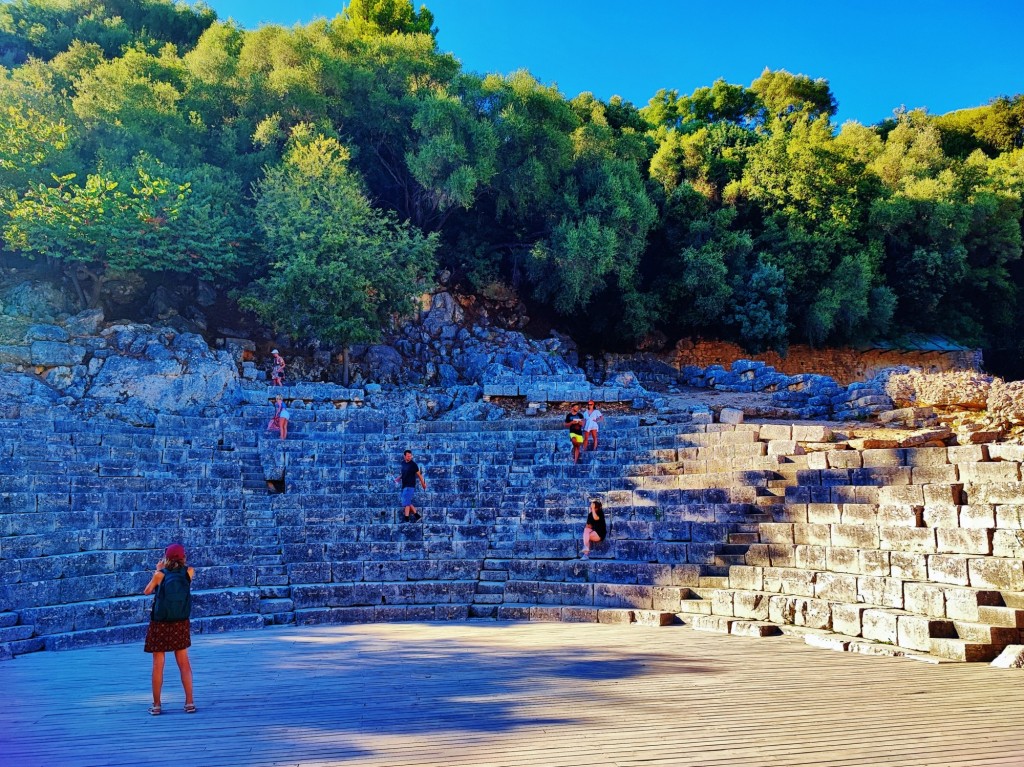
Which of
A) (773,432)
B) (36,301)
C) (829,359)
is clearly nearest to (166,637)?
(773,432)

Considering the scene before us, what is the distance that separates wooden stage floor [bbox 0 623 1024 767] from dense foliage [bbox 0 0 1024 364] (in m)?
15.3

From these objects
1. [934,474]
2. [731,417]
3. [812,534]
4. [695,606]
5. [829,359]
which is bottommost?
[695,606]

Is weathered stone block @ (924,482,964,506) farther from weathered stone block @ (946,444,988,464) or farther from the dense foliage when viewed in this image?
the dense foliage

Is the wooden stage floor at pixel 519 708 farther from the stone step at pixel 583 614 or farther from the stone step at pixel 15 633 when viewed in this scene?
the stone step at pixel 583 614

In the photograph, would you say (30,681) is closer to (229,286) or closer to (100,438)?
(100,438)

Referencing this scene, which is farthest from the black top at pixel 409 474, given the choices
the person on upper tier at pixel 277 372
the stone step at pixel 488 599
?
the person on upper tier at pixel 277 372

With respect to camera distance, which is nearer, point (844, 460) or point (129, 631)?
point (129, 631)

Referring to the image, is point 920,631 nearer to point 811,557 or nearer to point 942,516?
point 942,516

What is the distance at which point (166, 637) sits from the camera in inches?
200

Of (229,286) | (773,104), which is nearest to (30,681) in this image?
(229,286)

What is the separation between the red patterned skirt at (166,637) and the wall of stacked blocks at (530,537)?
124 inches

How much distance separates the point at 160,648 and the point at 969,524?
751 cm

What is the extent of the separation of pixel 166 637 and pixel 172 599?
252mm

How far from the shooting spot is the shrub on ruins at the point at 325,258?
20766mm
